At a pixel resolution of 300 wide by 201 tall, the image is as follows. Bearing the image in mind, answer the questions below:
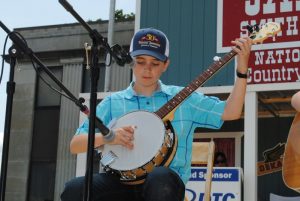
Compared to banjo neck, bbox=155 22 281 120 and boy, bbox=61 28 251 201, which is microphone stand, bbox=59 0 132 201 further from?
banjo neck, bbox=155 22 281 120

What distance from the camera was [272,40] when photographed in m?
6.32

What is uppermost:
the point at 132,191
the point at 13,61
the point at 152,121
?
the point at 13,61

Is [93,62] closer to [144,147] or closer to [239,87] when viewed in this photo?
[144,147]

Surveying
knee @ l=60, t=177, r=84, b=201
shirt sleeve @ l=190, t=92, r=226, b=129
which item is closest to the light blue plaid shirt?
shirt sleeve @ l=190, t=92, r=226, b=129

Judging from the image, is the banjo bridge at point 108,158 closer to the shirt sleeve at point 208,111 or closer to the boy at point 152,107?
the boy at point 152,107

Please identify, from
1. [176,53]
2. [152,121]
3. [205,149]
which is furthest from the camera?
[176,53]

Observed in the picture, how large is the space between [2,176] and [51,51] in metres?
11.7

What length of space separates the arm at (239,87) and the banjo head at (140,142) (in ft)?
1.26

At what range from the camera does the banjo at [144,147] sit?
2.60 m

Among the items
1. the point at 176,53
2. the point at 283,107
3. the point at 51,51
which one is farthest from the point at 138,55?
the point at 51,51

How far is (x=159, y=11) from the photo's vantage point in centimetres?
719

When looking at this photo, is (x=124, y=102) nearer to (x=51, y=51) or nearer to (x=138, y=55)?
(x=138, y=55)

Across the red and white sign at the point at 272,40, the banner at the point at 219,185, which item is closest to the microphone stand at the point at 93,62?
the banner at the point at 219,185

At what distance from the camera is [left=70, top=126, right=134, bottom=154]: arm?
102 inches
